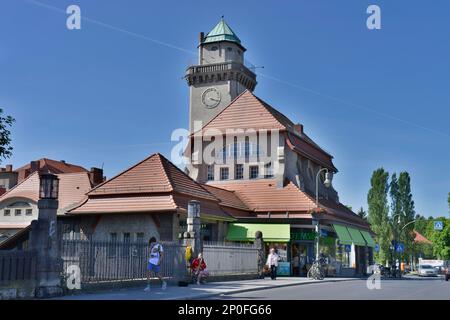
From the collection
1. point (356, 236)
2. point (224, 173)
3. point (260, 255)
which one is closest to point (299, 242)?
point (260, 255)

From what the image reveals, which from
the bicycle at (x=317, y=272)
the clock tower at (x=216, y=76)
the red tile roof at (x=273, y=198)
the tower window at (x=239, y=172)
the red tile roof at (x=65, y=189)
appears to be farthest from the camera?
the clock tower at (x=216, y=76)

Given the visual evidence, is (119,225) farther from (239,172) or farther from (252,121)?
(252,121)

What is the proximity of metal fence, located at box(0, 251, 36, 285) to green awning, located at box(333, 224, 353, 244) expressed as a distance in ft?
95.3

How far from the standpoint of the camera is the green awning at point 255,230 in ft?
132

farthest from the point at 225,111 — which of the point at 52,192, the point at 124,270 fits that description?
the point at 52,192

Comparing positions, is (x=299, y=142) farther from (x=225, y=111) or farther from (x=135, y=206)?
(x=135, y=206)

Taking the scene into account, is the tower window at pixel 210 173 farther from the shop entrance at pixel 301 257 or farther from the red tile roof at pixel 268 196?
the shop entrance at pixel 301 257

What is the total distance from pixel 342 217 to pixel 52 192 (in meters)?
31.5

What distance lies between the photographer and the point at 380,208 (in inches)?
3103

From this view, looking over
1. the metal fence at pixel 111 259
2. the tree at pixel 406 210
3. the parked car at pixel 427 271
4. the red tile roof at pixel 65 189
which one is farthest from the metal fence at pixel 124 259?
the tree at pixel 406 210

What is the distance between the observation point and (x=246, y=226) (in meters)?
40.8

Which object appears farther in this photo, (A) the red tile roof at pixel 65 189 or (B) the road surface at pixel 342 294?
(A) the red tile roof at pixel 65 189

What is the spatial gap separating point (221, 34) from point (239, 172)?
2011 centimetres
